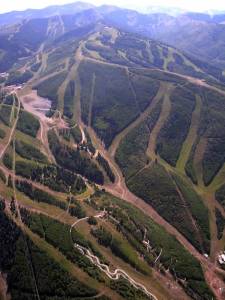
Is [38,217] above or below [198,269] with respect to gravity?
above

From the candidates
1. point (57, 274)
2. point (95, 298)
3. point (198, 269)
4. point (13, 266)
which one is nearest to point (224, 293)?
point (198, 269)

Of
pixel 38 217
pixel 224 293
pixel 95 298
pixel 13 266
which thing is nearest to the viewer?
pixel 95 298

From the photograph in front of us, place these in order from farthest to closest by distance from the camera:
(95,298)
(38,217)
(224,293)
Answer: (38,217) → (224,293) → (95,298)

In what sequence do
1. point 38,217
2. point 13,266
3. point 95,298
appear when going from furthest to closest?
point 38,217 → point 13,266 → point 95,298

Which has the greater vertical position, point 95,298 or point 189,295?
point 95,298

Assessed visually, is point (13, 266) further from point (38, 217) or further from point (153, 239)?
point (153, 239)

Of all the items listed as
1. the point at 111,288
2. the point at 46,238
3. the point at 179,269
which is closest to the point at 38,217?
the point at 46,238

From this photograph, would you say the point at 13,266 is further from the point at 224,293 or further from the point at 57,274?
the point at 224,293

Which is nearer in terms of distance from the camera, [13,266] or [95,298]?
[95,298]

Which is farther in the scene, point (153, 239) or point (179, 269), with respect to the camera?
point (153, 239)
